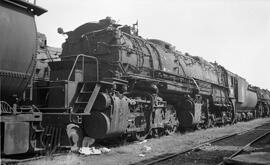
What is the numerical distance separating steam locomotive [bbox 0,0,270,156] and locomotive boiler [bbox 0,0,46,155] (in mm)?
21

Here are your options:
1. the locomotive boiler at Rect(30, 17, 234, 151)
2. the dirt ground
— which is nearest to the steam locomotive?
the locomotive boiler at Rect(30, 17, 234, 151)

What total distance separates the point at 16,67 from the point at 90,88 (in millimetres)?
3204

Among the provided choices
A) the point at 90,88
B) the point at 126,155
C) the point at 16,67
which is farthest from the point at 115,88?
the point at 16,67

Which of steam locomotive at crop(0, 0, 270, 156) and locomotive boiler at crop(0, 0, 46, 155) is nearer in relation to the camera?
locomotive boiler at crop(0, 0, 46, 155)

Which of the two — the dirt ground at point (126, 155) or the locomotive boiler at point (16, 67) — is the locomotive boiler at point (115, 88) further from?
the locomotive boiler at point (16, 67)

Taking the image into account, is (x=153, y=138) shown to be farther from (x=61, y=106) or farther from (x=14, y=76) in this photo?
(x=14, y=76)

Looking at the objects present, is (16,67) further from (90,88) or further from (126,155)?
(126,155)

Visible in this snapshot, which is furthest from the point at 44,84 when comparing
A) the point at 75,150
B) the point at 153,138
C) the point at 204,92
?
the point at 204,92

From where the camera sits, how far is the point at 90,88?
33.3 feet

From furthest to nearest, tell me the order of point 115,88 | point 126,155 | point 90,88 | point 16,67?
point 115,88 → point 90,88 → point 126,155 → point 16,67

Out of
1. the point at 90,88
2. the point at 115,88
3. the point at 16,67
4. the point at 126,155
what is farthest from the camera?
the point at 115,88

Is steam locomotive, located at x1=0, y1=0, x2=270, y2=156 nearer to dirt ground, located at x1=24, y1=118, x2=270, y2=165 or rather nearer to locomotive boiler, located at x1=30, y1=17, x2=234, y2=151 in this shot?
locomotive boiler, located at x1=30, y1=17, x2=234, y2=151

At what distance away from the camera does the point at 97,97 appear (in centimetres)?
1015

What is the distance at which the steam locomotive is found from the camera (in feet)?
23.5
